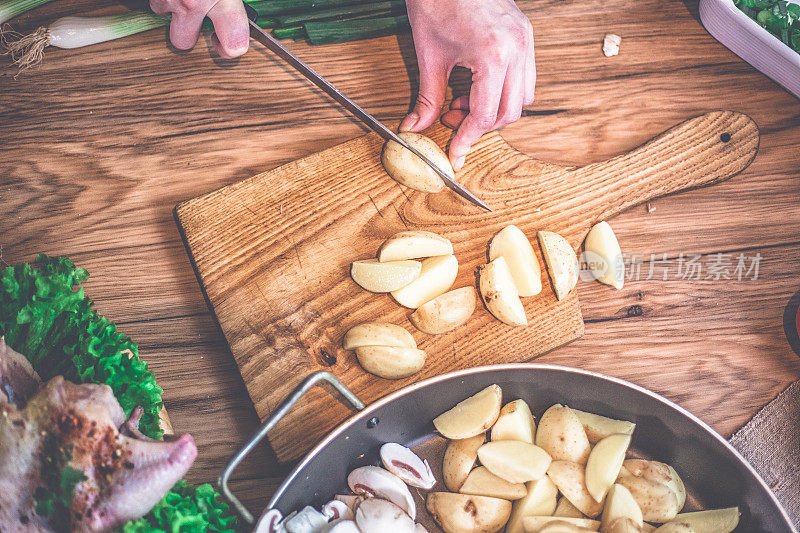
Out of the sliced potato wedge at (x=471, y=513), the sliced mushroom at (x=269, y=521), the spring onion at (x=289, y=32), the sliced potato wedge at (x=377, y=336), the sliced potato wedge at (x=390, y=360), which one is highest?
the spring onion at (x=289, y=32)

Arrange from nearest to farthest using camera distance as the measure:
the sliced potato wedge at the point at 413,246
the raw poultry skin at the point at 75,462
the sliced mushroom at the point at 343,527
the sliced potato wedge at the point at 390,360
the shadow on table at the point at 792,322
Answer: the raw poultry skin at the point at 75,462
the sliced mushroom at the point at 343,527
the sliced potato wedge at the point at 390,360
the sliced potato wedge at the point at 413,246
the shadow on table at the point at 792,322

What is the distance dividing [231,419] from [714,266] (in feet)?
4.52

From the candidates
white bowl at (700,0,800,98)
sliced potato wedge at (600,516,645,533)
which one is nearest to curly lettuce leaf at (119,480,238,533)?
sliced potato wedge at (600,516,645,533)

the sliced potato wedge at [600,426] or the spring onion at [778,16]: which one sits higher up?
the spring onion at [778,16]

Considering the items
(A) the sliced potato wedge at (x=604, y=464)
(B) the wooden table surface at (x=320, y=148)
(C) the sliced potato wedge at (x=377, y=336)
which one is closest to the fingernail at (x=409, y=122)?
(B) the wooden table surface at (x=320, y=148)

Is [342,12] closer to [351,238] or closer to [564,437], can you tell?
[351,238]

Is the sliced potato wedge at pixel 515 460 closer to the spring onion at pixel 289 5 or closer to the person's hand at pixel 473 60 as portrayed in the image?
the person's hand at pixel 473 60

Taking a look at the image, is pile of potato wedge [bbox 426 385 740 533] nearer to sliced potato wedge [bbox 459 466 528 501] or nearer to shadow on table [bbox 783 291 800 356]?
sliced potato wedge [bbox 459 466 528 501]

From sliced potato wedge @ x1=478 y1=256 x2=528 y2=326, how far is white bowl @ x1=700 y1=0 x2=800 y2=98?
1092 millimetres

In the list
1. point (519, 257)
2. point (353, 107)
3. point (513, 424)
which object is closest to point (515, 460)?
point (513, 424)

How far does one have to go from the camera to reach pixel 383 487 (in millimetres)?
1169

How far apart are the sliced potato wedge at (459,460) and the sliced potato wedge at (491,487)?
2cm

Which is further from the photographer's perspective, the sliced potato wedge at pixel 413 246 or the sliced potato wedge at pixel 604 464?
the sliced potato wedge at pixel 413 246

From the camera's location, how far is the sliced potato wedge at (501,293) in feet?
4.53
